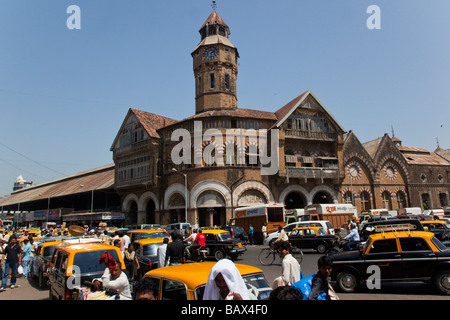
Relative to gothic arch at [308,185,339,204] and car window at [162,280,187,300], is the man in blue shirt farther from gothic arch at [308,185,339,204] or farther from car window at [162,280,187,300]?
gothic arch at [308,185,339,204]

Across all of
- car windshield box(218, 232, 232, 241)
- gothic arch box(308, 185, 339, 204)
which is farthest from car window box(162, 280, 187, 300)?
gothic arch box(308, 185, 339, 204)

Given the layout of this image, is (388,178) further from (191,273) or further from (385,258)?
(191,273)

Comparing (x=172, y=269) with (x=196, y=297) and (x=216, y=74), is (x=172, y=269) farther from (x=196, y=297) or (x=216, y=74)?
(x=216, y=74)

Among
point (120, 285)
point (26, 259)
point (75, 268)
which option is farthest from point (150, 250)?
point (120, 285)

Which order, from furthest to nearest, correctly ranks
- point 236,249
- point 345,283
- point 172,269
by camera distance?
point 236,249 → point 345,283 → point 172,269

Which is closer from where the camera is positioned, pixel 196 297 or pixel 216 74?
pixel 196 297

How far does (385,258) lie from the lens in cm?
938

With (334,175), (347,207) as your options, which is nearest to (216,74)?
(334,175)

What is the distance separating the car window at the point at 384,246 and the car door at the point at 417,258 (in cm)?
25

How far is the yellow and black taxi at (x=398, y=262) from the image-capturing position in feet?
29.0

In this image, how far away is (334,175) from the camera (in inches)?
1554

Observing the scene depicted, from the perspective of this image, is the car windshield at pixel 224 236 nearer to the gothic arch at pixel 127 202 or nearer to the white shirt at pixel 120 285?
the white shirt at pixel 120 285

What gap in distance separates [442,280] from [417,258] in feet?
→ 2.59
